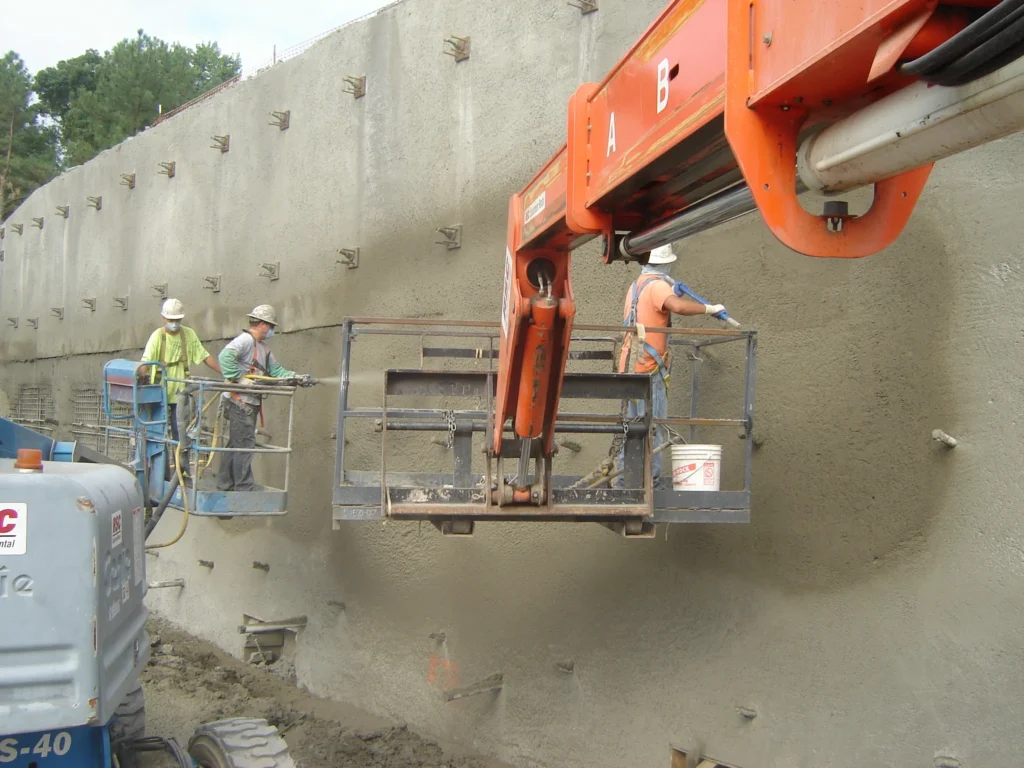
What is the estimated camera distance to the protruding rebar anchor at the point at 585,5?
7.21 meters

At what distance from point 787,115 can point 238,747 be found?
4.15 meters

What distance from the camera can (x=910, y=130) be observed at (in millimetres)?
2068

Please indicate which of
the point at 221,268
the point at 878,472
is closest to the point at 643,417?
the point at 878,472

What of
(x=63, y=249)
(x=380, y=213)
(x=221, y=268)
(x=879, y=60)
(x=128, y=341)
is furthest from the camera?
(x=63, y=249)

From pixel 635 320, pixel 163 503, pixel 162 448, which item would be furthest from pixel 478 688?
pixel 635 320

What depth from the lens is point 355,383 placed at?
9.40 metres

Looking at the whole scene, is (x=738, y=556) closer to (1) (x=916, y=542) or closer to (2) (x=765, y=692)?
(2) (x=765, y=692)

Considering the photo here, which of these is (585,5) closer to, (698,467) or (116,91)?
(698,467)

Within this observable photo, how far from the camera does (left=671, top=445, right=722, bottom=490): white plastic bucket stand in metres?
5.39

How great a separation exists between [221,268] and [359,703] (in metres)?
5.82

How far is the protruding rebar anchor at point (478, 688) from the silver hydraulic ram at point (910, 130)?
5.50m

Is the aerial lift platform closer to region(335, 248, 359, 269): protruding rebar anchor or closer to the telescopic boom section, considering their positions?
the telescopic boom section

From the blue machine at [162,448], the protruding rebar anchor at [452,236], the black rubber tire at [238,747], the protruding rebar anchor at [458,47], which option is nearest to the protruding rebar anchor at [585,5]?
the protruding rebar anchor at [458,47]

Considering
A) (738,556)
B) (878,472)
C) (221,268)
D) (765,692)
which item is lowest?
(765,692)
